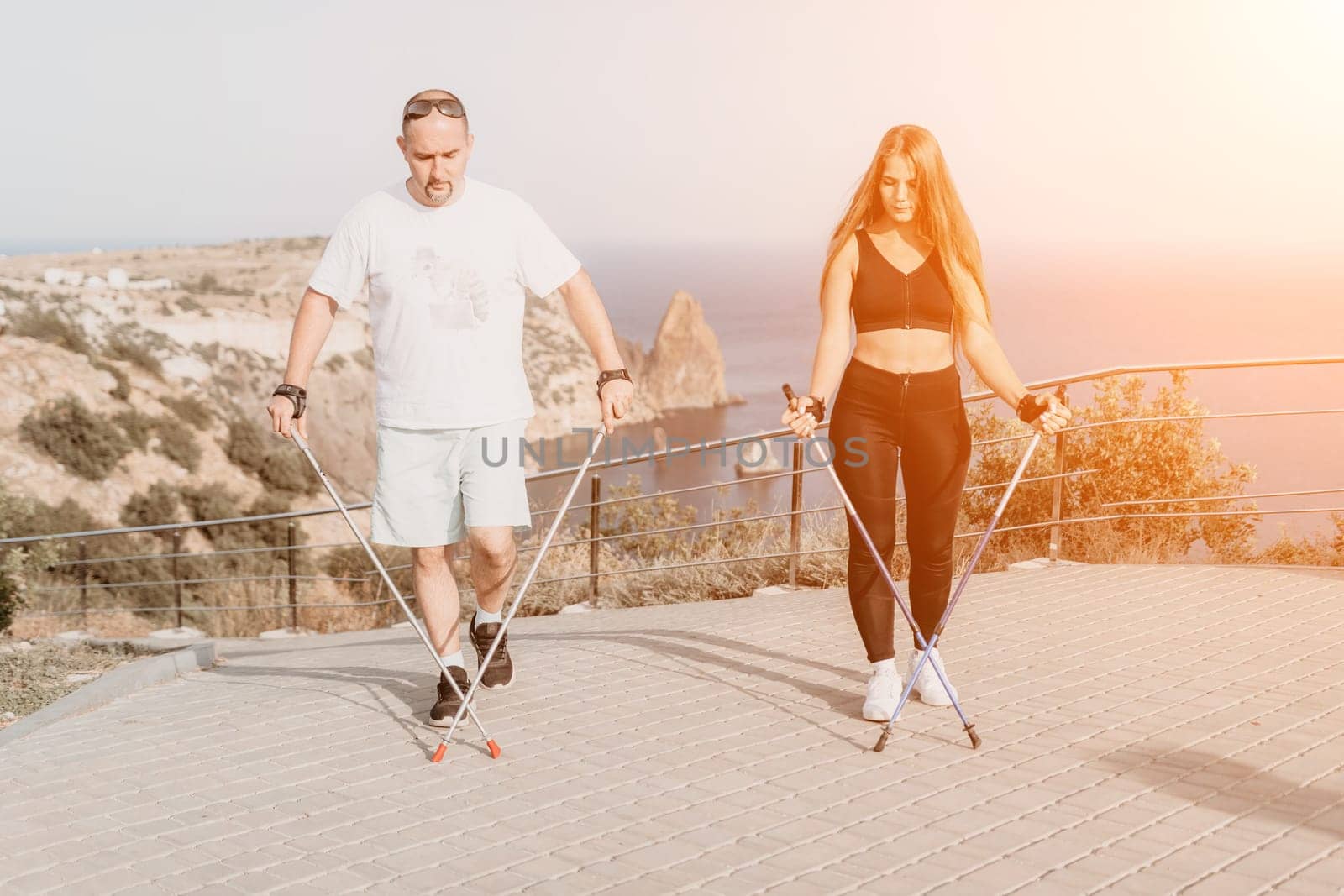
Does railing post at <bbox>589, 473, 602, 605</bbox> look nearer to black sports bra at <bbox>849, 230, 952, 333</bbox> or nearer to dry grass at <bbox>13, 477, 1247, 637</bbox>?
dry grass at <bbox>13, 477, 1247, 637</bbox>

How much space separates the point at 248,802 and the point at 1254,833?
8.81 feet

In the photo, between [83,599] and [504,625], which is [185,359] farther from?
[504,625]

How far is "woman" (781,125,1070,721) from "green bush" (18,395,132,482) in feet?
133

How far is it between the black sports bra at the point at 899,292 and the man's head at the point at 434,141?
4.21 feet

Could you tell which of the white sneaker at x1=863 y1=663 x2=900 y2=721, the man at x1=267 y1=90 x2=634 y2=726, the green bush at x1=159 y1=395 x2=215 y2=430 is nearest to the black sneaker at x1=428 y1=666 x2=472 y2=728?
the man at x1=267 y1=90 x2=634 y2=726

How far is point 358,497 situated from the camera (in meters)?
63.6

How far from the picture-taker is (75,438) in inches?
1622

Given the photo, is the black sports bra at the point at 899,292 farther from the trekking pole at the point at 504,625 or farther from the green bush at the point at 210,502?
the green bush at the point at 210,502

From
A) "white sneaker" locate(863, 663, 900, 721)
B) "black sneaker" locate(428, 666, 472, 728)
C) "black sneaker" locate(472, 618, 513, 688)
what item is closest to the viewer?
"white sneaker" locate(863, 663, 900, 721)

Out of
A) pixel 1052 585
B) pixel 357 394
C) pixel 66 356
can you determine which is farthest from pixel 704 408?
pixel 1052 585

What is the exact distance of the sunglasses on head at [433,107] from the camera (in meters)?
4.01

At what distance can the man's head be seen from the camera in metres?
4.02

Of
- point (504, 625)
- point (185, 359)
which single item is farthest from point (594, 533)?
point (185, 359)

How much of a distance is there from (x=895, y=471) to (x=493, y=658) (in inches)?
62.1
